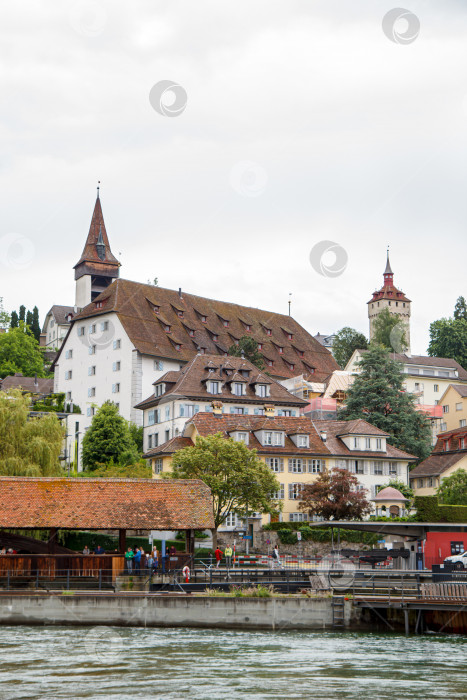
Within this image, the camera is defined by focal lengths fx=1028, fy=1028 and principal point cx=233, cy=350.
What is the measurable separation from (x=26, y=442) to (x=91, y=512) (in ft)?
59.9

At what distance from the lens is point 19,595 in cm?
3869

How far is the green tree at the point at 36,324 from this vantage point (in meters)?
166

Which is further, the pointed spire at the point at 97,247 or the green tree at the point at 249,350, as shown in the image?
the pointed spire at the point at 97,247

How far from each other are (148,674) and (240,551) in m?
36.1

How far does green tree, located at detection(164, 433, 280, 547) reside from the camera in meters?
58.4

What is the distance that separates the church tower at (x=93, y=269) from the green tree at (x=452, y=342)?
46.1 metres

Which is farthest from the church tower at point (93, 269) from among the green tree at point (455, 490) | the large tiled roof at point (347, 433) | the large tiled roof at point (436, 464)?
the green tree at point (455, 490)

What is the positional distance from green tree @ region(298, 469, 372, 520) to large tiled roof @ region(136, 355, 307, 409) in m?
20.0

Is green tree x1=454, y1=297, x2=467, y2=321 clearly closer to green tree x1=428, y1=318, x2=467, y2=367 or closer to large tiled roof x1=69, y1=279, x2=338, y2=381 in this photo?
green tree x1=428, y1=318, x2=467, y2=367

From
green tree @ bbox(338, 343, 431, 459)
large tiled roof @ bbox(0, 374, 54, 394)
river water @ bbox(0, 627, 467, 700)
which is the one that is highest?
large tiled roof @ bbox(0, 374, 54, 394)

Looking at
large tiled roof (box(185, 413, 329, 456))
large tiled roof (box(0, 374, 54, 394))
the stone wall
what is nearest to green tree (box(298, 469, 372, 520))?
the stone wall

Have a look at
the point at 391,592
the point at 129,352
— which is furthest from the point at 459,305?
the point at 391,592

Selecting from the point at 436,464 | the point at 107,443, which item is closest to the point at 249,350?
the point at 436,464

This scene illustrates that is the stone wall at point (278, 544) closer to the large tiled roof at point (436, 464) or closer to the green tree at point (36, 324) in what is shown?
the large tiled roof at point (436, 464)
